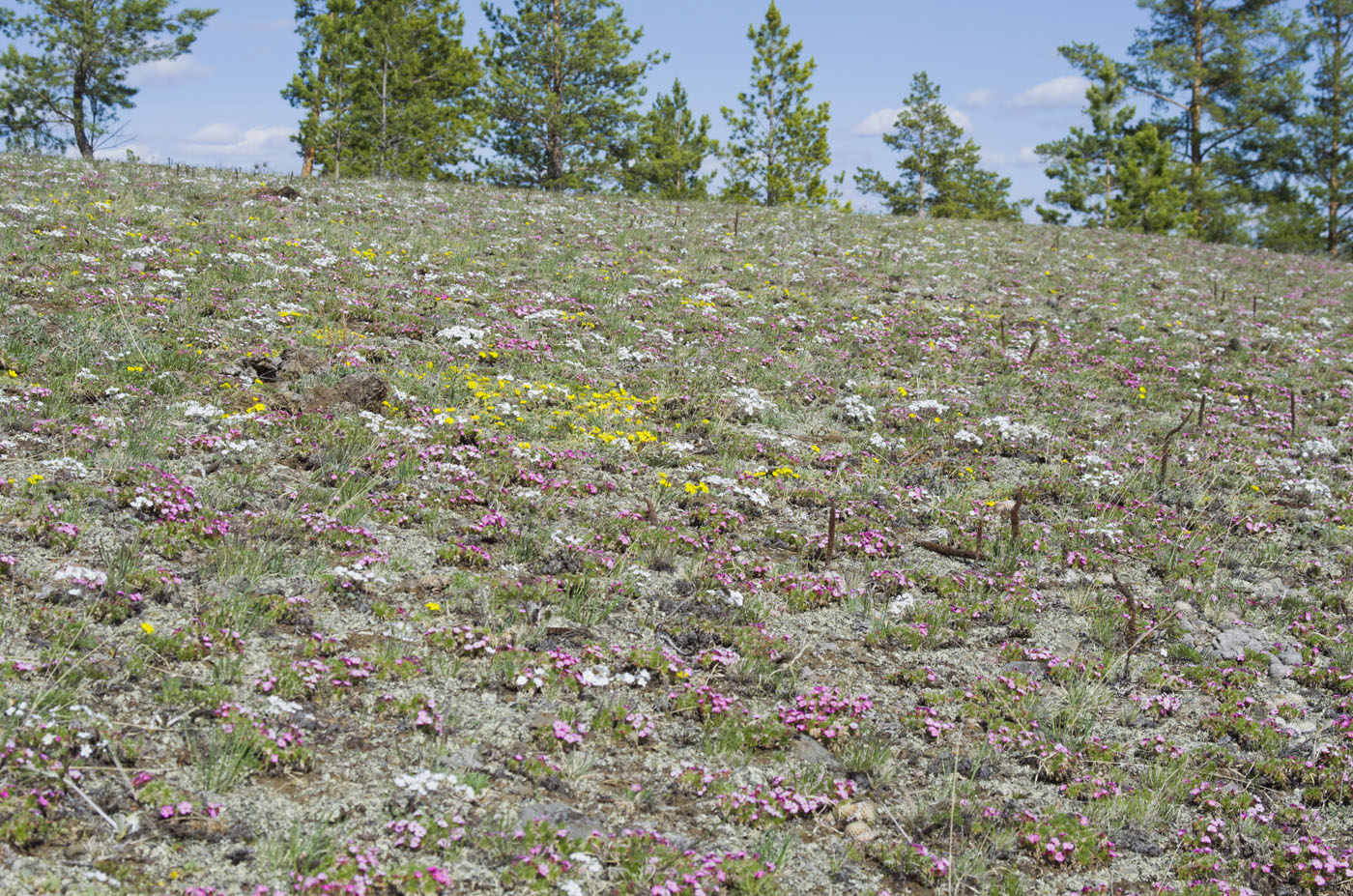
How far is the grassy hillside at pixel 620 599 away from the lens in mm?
4301

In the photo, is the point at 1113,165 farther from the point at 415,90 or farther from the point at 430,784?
the point at 430,784

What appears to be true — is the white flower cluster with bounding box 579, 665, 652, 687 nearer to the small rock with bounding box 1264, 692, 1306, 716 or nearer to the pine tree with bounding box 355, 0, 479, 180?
the small rock with bounding box 1264, 692, 1306, 716

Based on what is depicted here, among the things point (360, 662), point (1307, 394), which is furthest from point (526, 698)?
point (1307, 394)

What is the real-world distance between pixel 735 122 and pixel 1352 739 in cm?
5485

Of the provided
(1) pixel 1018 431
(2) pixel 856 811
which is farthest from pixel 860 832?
(1) pixel 1018 431

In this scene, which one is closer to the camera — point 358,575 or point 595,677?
point 595,677

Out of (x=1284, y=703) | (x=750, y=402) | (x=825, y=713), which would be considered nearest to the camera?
(x=825, y=713)

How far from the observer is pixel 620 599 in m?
6.56

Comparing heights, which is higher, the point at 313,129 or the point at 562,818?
the point at 313,129

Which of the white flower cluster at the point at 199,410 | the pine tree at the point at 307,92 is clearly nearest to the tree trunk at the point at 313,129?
the pine tree at the point at 307,92

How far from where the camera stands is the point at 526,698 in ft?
17.3

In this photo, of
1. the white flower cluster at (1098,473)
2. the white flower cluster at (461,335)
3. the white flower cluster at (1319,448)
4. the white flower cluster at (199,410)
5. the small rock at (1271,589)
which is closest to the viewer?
the small rock at (1271,589)

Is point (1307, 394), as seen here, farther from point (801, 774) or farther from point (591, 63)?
point (591, 63)

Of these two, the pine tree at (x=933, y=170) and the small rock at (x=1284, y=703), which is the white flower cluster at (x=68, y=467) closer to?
the small rock at (x=1284, y=703)
